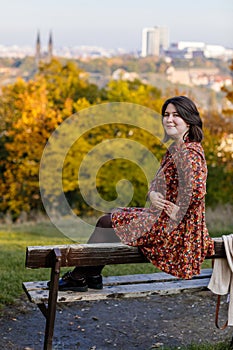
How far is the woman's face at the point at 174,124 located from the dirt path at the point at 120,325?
1725 millimetres

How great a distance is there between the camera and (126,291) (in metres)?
3.95

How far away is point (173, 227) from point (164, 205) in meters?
0.16

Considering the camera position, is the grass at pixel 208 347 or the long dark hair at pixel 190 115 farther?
the grass at pixel 208 347

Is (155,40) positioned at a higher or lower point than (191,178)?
lower

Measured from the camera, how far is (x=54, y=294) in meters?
3.56

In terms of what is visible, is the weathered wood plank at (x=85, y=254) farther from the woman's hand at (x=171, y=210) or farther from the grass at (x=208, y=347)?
the grass at (x=208, y=347)

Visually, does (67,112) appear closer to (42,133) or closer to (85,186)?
(42,133)

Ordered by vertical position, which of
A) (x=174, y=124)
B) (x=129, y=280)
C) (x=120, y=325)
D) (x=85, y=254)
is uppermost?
(x=174, y=124)

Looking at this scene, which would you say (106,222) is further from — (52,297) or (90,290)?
(52,297)

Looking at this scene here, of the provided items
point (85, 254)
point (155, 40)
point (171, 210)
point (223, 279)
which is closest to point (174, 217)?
point (171, 210)

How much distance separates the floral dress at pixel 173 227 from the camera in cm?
366

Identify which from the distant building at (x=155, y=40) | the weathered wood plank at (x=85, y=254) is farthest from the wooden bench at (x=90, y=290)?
the distant building at (x=155, y=40)

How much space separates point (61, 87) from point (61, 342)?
26541 mm

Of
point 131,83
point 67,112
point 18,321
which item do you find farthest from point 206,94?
point 18,321
